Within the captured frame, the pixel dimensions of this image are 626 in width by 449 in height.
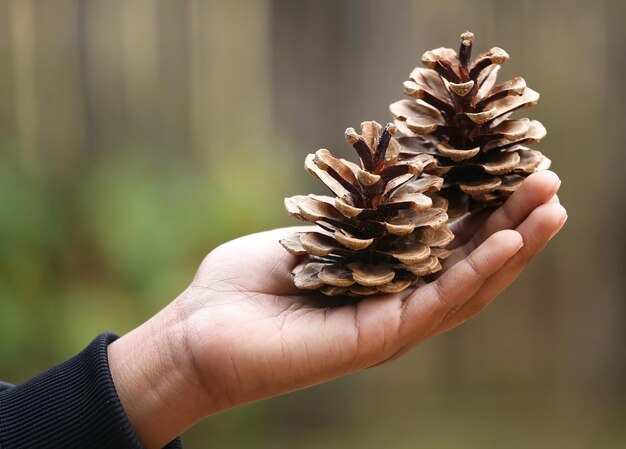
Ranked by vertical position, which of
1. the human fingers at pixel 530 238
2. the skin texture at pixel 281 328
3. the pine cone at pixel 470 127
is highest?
the pine cone at pixel 470 127

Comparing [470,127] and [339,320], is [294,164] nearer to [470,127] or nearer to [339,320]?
[470,127]

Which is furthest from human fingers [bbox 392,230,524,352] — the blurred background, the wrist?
the blurred background

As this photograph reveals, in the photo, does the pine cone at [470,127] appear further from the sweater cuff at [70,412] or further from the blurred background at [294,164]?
the blurred background at [294,164]

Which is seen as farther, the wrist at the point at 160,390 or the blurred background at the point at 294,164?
the blurred background at the point at 294,164

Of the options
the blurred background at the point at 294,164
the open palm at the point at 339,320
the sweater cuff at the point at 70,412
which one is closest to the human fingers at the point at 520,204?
the open palm at the point at 339,320

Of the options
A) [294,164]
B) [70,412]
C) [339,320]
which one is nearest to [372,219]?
[339,320]

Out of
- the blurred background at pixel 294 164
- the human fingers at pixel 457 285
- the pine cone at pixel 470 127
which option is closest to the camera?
the human fingers at pixel 457 285

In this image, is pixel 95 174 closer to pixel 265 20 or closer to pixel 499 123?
pixel 265 20
